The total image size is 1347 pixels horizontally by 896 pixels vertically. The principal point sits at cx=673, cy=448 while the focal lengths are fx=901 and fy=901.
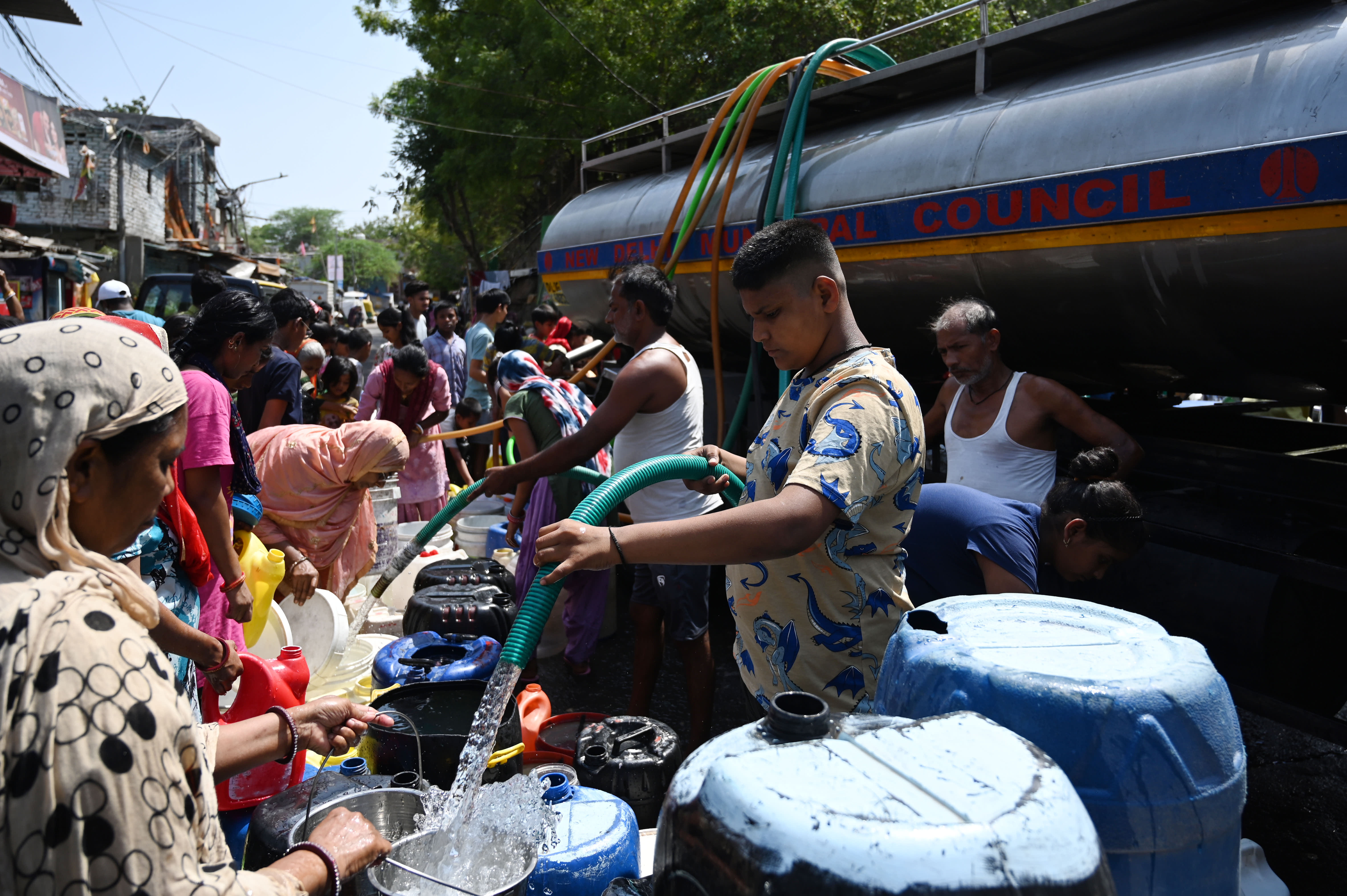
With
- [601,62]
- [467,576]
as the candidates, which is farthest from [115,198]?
[467,576]

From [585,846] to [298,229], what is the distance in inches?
4039

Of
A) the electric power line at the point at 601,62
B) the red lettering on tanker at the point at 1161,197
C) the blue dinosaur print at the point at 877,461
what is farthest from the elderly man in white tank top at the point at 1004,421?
the electric power line at the point at 601,62

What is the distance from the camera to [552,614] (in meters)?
4.79

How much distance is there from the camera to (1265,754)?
3877mm

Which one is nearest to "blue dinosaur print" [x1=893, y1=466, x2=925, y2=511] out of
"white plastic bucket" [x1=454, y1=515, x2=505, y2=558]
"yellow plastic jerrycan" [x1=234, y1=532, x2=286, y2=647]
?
"yellow plastic jerrycan" [x1=234, y1=532, x2=286, y2=647]

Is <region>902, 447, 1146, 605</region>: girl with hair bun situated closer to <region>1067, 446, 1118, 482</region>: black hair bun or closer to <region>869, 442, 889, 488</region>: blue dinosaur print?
<region>1067, 446, 1118, 482</region>: black hair bun

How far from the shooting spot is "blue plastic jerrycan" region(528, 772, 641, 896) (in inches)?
70.0

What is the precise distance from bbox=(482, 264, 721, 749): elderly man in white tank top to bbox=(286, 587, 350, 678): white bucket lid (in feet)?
2.80

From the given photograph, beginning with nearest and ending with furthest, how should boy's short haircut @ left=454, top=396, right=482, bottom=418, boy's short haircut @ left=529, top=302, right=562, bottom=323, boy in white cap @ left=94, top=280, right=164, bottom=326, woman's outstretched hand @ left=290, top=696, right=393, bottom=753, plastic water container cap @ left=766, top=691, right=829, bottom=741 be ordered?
1. plastic water container cap @ left=766, top=691, right=829, bottom=741
2. woman's outstretched hand @ left=290, top=696, right=393, bottom=753
3. boy in white cap @ left=94, top=280, right=164, bottom=326
4. boy's short haircut @ left=454, top=396, right=482, bottom=418
5. boy's short haircut @ left=529, top=302, right=562, bottom=323

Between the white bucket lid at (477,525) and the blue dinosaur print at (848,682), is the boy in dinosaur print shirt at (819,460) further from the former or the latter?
the white bucket lid at (477,525)

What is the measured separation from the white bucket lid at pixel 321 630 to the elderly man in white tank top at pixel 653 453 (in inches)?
33.6

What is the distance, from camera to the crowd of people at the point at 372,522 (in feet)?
Result: 3.29

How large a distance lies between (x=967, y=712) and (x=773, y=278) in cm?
103

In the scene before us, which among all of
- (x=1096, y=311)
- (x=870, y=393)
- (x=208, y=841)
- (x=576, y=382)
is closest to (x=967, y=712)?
(x=870, y=393)
